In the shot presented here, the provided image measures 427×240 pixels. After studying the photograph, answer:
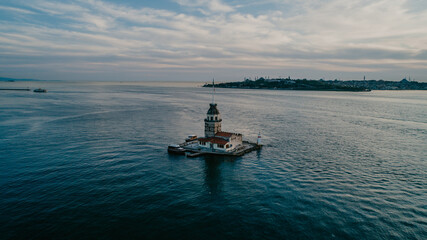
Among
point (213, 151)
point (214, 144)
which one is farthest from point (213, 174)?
point (214, 144)

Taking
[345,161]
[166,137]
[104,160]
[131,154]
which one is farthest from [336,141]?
[104,160]

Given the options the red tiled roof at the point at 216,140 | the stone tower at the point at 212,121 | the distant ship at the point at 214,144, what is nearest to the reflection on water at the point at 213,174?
the distant ship at the point at 214,144

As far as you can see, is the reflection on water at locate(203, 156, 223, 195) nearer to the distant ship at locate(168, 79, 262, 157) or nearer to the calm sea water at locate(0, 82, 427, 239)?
the calm sea water at locate(0, 82, 427, 239)

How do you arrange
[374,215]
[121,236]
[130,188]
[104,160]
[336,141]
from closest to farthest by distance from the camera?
[121,236] → [374,215] → [130,188] → [104,160] → [336,141]

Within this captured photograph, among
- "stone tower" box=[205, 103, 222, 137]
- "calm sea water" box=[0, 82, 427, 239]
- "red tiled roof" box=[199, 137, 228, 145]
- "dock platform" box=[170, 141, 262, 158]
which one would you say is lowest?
"calm sea water" box=[0, 82, 427, 239]

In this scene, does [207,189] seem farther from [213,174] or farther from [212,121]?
[212,121]

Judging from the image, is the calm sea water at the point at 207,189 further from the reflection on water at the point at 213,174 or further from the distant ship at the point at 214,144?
the distant ship at the point at 214,144

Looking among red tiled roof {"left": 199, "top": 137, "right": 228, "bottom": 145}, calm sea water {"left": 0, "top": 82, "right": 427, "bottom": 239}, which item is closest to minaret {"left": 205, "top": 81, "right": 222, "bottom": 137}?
red tiled roof {"left": 199, "top": 137, "right": 228, "bottom": 145}

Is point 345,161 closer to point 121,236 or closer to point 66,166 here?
point 121,236
